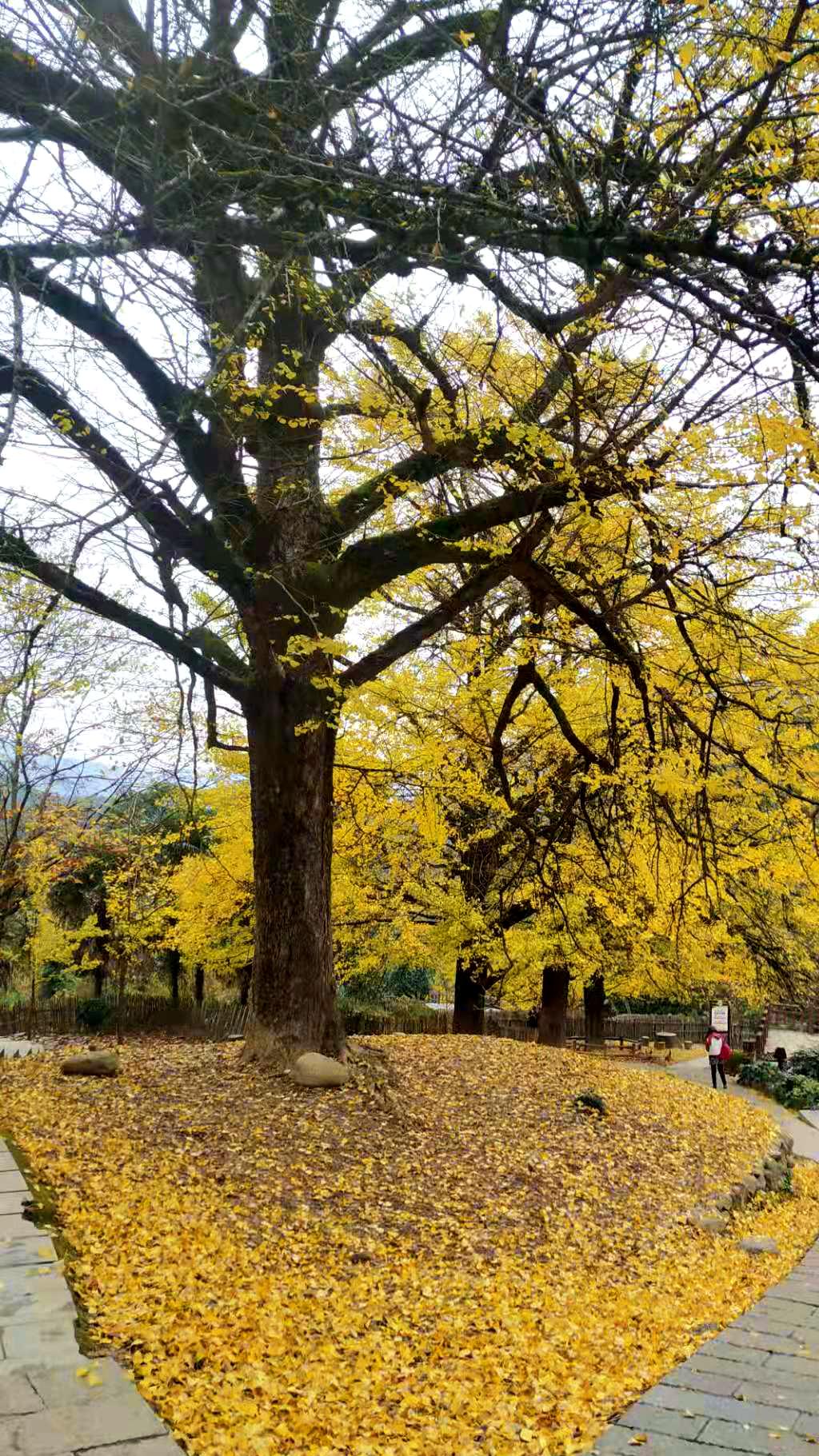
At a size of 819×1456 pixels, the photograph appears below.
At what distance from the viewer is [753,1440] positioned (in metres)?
3.73

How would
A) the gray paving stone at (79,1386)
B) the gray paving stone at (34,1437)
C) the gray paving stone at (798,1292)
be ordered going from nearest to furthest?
1. the gray paving stone at (34,1437)
2. the gray paving stone at (79,1386)
3. the gray paving stone at (798,1292)

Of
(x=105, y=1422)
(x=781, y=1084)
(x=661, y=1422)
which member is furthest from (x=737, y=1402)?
(x=781, y=1084)

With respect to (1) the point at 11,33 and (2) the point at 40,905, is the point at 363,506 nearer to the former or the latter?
(1) the point at 11,33

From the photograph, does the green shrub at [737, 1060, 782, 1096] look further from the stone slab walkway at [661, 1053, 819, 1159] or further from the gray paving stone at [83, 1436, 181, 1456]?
the gray paving stone at [83, 1436, 181, 1456]

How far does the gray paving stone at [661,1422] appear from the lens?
3.82m

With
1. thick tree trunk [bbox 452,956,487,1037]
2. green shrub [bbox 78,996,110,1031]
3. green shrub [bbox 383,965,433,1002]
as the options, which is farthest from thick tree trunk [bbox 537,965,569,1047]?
green shrub [bbox 383,965,433,1002]

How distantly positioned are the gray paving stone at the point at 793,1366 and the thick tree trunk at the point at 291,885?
4114 mm

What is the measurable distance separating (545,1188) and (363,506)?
17.6ft

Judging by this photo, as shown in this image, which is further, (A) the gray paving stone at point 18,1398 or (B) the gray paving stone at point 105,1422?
(A) the gray paving stone at point 18,1398

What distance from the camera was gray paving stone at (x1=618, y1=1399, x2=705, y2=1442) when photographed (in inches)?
150

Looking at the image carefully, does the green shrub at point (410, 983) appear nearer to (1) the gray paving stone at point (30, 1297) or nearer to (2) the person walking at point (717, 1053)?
(2) the person walking at point (717, 1053)

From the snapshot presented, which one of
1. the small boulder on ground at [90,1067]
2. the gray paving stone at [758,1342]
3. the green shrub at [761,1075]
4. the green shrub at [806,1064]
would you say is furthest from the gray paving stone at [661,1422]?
the green shrub at [806,1064]

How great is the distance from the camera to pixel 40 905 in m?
17.9

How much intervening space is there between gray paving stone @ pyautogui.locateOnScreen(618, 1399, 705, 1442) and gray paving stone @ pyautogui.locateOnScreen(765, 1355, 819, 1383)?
71 cm
